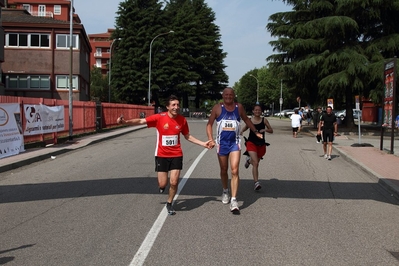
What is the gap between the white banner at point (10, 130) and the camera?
12.7 metres

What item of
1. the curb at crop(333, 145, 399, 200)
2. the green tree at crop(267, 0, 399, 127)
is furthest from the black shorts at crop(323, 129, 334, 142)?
the green tree at crop(267, 0, 399, 127)

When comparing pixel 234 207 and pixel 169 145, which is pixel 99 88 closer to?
pixel 169 145

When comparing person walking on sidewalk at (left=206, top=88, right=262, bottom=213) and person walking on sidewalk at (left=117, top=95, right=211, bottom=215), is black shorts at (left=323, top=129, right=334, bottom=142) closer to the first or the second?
person walking on sidewalk at (left=206, top=88, right=262, bottom=213)

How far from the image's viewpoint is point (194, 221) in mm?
6004

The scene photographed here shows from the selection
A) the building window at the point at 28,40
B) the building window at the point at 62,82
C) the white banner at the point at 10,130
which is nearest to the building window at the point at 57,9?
the building window at the point at 28,40

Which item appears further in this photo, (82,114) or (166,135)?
(82,114)

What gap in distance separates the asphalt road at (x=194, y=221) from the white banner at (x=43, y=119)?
4851 millimetres

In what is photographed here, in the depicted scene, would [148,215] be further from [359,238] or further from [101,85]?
[101,85]

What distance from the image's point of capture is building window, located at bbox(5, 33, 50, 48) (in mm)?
37812

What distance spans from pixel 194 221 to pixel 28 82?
36.6m

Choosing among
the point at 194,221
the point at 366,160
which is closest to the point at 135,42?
the point at 366,160

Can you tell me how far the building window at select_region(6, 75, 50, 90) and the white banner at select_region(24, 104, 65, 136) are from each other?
21.3 m

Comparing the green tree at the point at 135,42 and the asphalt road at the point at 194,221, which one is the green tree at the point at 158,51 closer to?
the green tree at the point at 135,42

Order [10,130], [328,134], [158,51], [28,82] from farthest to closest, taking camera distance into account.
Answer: [158,51] → [28,82] → [328,134] → [10,130]
